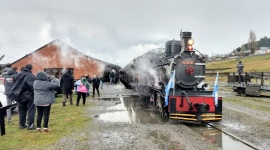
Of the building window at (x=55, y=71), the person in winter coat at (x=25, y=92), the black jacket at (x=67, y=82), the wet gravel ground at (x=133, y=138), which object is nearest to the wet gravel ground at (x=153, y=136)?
the wet gravel ground at (x=133, y=138)

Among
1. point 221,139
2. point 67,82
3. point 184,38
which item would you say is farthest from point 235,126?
point 67,82

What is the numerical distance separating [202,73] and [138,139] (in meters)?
5.16

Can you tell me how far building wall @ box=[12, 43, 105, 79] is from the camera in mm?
35969

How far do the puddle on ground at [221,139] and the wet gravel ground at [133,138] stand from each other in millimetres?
317

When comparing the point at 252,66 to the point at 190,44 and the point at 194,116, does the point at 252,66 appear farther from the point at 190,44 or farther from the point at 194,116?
the point at 194,116

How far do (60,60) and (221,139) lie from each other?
30038mm

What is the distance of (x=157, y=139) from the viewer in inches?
332

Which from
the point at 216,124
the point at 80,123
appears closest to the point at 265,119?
the point at 216,124

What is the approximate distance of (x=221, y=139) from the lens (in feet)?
29.0

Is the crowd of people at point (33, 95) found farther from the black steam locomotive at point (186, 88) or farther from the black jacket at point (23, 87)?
the black steam locomotive at point (186, 88)

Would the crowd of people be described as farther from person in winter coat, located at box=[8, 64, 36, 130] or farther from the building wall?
the building wall

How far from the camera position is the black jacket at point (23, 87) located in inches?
364

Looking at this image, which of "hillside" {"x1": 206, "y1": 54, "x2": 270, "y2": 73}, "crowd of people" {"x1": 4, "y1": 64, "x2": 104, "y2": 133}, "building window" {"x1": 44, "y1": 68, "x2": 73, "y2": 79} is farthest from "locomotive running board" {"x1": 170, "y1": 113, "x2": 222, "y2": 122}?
"hillside" {"x1": 206, "y1": 54, "x2": 270, "y2": 73}

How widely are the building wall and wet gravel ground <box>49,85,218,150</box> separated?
2627cm
